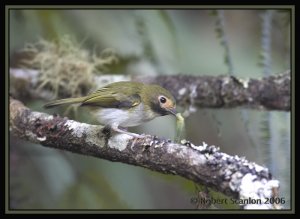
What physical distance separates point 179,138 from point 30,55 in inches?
65.2

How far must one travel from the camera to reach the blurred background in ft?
9.97

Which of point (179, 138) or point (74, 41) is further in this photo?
point (74, 41)

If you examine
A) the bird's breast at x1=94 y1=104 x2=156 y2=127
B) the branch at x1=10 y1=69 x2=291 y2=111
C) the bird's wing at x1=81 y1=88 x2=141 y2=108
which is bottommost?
the bird's breast at x1=94 y1=104 x2=156 y2=127

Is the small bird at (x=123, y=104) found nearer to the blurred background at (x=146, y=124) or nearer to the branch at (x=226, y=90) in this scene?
the blurred background at (x=146, y=124)

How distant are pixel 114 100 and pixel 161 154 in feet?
1.41

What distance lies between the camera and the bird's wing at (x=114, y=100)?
89.6 inches

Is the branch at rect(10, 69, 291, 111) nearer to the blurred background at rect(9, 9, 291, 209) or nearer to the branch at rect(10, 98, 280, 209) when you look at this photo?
the blurred background at rect(9, 9, 291, 209)

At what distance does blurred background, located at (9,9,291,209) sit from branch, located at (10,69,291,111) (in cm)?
7

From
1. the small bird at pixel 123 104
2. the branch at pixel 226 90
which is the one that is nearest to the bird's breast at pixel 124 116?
the small bird at pixel 123 104

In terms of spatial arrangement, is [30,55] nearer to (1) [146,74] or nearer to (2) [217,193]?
(1) [146,74]

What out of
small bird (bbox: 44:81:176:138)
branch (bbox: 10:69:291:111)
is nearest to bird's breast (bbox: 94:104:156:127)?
small bird (bbox: 44:81:176:138)

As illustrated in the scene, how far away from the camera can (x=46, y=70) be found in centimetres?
322

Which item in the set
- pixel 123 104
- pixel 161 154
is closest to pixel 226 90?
pixel 123 104
